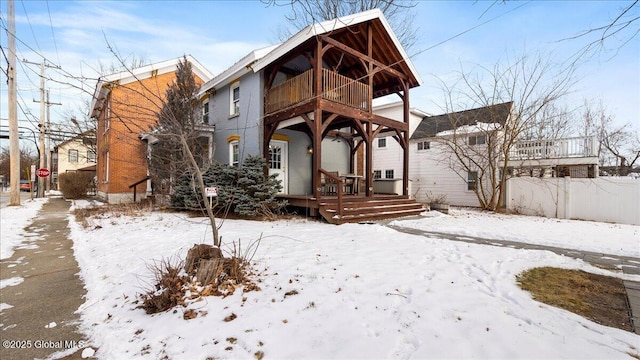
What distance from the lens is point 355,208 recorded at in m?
8.34

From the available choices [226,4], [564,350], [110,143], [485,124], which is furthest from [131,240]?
[485,124]

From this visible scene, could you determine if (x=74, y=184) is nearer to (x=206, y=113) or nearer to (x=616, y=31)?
(x=206, y=113)

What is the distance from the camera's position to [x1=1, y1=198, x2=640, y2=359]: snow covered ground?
2188mm

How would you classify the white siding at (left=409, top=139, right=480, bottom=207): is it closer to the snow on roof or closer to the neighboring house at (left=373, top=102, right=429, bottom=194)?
the neighboring house at (left=373, top=102, right=429, bottom=194)

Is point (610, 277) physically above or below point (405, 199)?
below

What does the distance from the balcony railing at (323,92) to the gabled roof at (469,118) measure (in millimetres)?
5808

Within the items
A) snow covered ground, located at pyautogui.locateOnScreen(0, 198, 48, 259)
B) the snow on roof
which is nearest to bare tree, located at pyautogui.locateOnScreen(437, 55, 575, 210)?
the snow on roof

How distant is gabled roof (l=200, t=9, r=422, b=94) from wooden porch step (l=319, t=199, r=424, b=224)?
484 cm

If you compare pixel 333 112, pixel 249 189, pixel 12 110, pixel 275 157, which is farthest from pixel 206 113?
pixel 12 110

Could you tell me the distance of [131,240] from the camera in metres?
5.99

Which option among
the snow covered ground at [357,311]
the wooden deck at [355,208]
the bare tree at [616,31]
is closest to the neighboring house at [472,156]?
the wooden deck at [355,208]

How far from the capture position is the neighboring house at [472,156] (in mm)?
11172

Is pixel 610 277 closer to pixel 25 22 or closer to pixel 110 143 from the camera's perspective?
pixel 25 22

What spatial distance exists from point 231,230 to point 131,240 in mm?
2054
